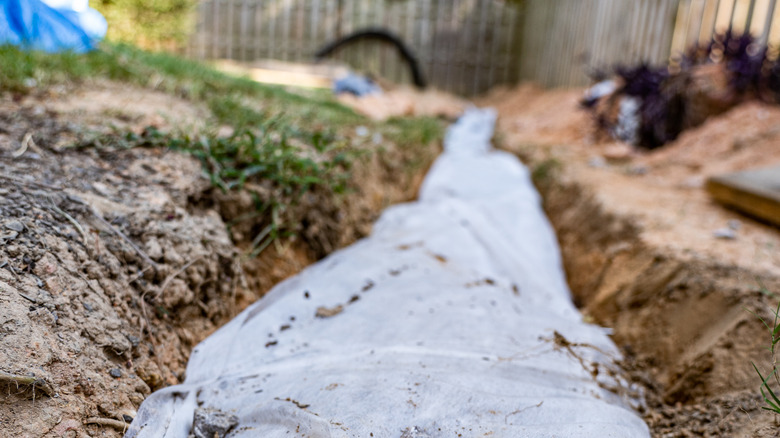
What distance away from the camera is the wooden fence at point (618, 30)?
326cm

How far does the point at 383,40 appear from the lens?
8.64m

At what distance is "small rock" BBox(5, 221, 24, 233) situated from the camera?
96 centimetres

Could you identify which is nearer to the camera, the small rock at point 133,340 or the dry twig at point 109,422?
the dry twig at point 109,422

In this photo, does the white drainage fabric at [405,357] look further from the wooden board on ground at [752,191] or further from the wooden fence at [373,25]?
the wooden fence at [373,25]

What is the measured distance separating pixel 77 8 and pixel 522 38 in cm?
702

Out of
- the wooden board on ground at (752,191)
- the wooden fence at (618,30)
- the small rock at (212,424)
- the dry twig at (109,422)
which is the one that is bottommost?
the small rock at (212,424)

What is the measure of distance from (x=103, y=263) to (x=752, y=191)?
6.87ft

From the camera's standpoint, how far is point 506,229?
7.28 feet

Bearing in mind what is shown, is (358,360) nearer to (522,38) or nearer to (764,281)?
(764,281)

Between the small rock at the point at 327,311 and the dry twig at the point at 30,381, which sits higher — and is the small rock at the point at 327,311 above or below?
below

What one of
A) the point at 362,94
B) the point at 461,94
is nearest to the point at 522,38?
the point at 461,94

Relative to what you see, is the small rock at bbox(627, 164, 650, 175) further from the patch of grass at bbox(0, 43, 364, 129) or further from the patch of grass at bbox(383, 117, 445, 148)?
the patch of grass at bbox(0, 43, 364, 129)

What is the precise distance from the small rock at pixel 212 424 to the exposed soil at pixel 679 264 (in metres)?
0.86

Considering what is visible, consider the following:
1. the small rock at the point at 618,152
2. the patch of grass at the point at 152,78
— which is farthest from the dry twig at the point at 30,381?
the small rock at the point at 618,152
